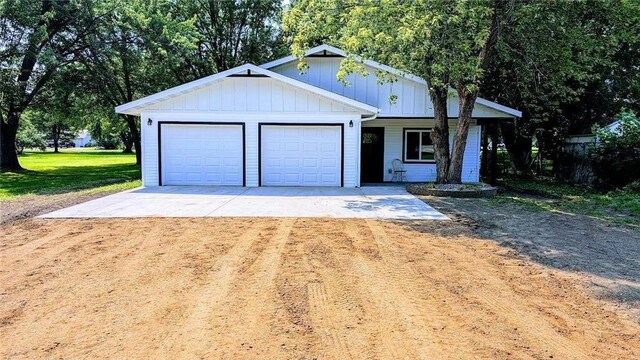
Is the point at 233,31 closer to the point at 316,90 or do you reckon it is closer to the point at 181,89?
the point at 181,89

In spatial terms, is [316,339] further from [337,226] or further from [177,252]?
[337,226]

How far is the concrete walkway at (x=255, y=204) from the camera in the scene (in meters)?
8.91

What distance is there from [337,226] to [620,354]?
4925 millimetres

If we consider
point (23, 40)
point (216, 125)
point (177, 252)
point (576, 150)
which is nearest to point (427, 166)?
point (576, 150)

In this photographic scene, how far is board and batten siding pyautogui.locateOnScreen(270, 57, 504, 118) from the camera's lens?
15320 mm

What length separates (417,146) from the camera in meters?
16.6

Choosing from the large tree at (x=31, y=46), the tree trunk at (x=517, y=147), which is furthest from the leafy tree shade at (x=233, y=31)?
the tree trunk at (x=517, y=147)

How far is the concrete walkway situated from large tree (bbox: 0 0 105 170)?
9.91m

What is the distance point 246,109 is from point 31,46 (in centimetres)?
1069

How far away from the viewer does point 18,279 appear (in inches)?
188

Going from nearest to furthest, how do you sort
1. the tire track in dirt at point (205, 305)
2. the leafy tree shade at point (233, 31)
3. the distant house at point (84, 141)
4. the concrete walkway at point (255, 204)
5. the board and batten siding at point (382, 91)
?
the tire track in dirt at point (205, 305), the concrete walkway at point (255, 204), the board and batten siding at point (382, 91), the leafy tree shade at point (233, 31), the distant house at point (84, 141)

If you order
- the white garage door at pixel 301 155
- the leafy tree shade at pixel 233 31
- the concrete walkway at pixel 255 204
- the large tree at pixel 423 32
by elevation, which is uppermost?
the leafy tree shade at pixel 233 31

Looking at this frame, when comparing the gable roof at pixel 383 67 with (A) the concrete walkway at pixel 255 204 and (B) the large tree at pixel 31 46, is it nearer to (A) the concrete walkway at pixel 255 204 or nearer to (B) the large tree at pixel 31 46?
(A) the concrete walkway at pixel 255 204

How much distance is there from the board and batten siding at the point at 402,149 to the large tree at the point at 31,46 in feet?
42.7
